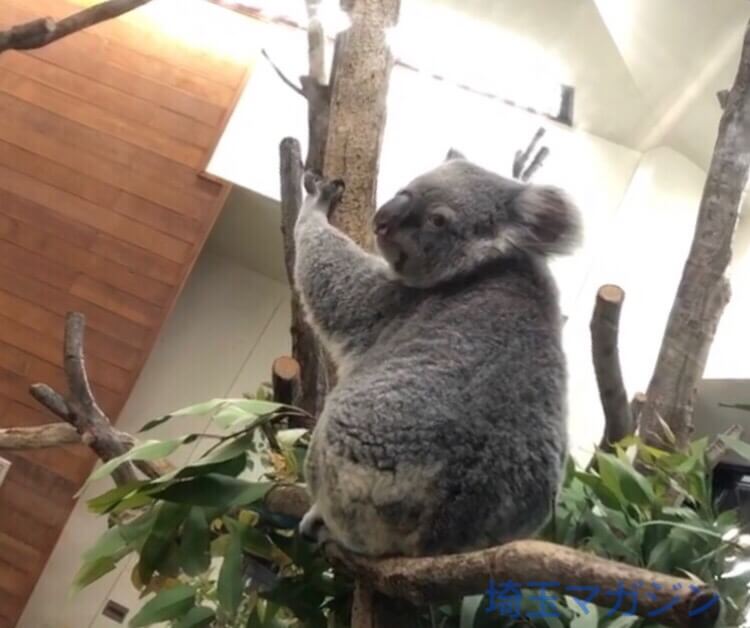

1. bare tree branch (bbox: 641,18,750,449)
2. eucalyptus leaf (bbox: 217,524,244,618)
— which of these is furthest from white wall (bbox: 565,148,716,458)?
eucalyptus leaf (bbox: 217,524,244,618)

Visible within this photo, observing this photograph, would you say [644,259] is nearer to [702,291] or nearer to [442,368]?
[702,291]

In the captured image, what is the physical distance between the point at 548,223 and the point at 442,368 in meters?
0.36

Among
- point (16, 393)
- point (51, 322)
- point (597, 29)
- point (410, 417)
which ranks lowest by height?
point (16, 393)

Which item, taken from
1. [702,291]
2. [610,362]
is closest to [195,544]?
[610,362]

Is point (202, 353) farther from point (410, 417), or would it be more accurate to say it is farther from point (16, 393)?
point (410, 417)

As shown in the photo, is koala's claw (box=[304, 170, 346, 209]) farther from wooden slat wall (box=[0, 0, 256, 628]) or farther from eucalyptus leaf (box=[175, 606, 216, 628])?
wooden slat wall (box=[0, 0, 256, 628])

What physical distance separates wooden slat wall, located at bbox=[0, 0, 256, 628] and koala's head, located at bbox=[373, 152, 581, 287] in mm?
1967

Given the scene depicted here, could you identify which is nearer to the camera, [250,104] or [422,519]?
[422,519]

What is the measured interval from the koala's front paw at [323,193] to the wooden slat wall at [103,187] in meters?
1.72

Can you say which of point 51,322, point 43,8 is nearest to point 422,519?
point 51,322

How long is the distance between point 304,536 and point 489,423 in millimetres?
417

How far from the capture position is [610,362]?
1.99 metres

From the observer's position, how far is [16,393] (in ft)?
10.8

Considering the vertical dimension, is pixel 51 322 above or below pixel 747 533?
below
